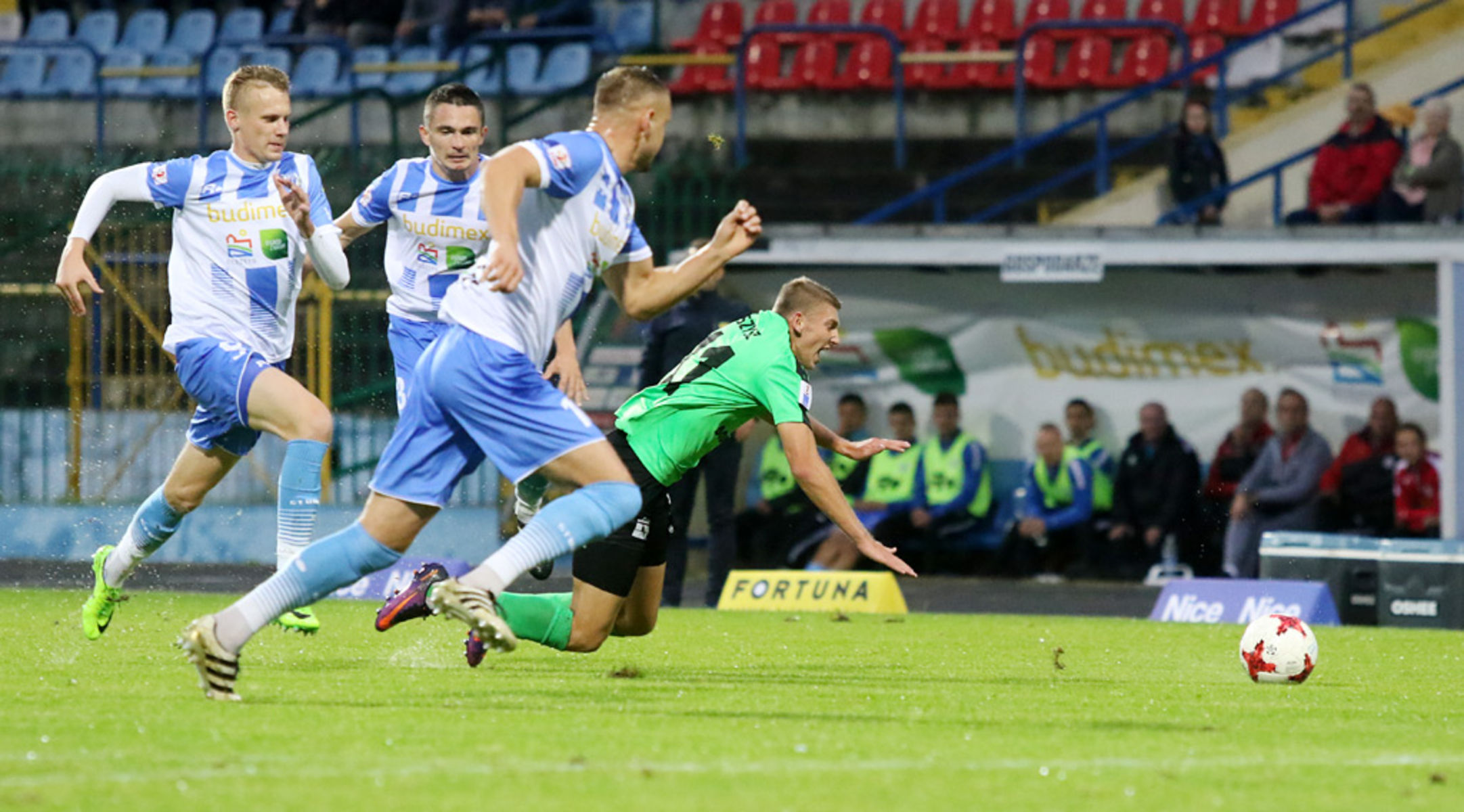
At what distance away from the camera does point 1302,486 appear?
51.3 feet

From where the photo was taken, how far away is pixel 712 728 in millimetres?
6172

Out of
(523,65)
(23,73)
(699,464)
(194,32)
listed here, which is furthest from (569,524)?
(194,32)

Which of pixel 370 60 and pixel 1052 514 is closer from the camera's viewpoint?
pixel 1052 514

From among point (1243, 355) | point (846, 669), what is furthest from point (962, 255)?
point (846, 669)

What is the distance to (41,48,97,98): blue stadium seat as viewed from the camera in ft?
78.5

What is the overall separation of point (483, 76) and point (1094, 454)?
8.81 metres

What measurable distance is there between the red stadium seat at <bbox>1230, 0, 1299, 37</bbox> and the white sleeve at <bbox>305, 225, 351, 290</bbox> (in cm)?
1448

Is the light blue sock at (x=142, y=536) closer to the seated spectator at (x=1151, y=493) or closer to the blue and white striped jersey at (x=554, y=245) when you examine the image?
the blue and white striped jersey at (x=554, y=245)

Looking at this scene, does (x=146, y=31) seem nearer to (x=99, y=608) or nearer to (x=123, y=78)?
(x=123, y=78)

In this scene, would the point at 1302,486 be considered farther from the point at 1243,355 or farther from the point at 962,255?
the point at 962,255

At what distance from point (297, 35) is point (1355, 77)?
1201 cm

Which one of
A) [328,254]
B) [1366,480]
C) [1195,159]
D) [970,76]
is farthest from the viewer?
[970,76]

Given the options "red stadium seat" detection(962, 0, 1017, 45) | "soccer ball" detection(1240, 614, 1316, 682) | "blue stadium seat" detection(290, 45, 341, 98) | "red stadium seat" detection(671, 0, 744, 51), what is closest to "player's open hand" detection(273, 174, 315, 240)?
"soccer ball" detection(1240, 614, 1316, 682)

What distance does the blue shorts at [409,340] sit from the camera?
950 centimetres
